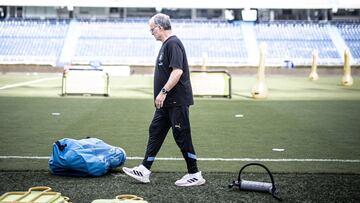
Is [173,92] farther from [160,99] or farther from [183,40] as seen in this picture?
[183,40]

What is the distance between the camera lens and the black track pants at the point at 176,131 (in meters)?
7.52

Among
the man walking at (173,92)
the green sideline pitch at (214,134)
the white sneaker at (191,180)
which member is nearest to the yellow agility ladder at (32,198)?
the green sideline pitch at (214,134)

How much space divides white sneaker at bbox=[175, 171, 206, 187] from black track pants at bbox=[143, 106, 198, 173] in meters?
0.06

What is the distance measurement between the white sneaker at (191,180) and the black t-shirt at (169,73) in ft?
2.83

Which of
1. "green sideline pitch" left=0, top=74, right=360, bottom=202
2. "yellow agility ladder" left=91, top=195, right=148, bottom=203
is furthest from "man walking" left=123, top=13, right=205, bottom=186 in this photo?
"yellow agility ladder" left=91, top=195, right=148, bottom=203

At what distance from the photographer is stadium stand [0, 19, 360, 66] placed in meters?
36.5

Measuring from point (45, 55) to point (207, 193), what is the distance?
30697 mm

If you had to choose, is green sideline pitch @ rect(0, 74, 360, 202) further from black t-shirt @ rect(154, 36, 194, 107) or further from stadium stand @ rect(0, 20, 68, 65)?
stadium stand @ rect(0, 20, 68, 65)

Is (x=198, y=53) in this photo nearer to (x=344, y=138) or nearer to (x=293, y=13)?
(x=293, y=13)

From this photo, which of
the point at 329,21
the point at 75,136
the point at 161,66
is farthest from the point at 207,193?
the point at 329,21

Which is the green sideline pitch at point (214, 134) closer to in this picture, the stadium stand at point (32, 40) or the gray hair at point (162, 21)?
the gray hair at point (162, 21)

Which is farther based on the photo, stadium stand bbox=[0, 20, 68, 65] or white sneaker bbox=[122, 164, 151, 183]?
stadium stand bbox=[0, 20, 68, 65]
